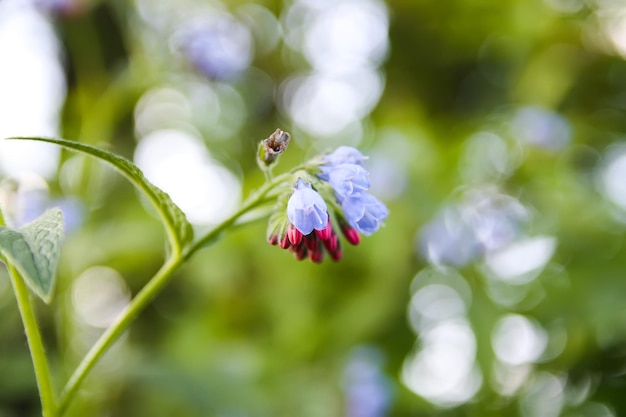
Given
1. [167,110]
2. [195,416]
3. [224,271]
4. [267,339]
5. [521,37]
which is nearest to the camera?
[195,416]

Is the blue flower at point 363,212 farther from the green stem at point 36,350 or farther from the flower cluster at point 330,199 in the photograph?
the green stem at point 36,350

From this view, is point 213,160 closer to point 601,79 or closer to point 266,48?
point 266,48

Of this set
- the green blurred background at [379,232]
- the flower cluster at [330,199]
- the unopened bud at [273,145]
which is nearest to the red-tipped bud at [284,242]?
the flower cluster at [330,199]

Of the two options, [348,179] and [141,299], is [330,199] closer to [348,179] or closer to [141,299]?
[348,179]

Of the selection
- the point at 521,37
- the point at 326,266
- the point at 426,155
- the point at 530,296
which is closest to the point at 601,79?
the point at 521,37

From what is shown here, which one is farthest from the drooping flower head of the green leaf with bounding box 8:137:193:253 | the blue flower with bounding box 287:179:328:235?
the green leaf with bounding box 8:137:193:253

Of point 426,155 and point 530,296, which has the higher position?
point 426,155
